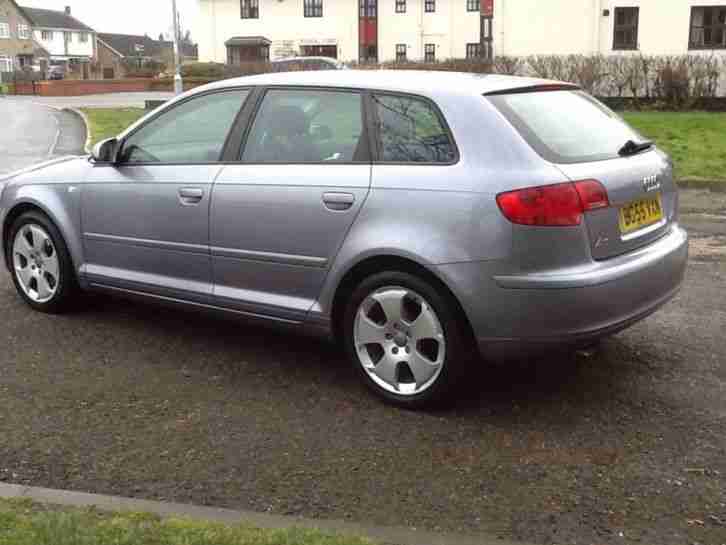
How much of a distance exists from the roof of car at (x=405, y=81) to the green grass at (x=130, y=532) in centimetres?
235

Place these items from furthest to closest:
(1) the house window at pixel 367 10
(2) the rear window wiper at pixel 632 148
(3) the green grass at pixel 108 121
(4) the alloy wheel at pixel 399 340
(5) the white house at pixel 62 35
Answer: (5) the white house at pixel 62 35 → (1) the house window at pixel 367 10 → (3) the green grass at pixel 108 121 → (2) the rear window wiper at pixel 632 148 → (4) the alloy wheel at pixel 399 340

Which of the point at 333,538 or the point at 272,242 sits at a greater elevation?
the point at 272,242

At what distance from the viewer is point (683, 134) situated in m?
18.5

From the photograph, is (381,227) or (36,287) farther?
(36,287)

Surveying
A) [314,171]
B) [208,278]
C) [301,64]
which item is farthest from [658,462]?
[301,64]

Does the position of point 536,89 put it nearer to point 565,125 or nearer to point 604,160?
point 565,125

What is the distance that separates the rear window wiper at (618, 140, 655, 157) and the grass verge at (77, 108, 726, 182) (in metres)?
9.15

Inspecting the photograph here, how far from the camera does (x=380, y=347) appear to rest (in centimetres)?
451

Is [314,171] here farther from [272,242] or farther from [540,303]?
[540,303]

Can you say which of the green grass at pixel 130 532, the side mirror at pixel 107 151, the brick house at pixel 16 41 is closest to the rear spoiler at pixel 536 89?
the green grass at pixel 130 532

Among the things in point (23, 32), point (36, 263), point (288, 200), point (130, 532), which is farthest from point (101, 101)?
point (23, 32)

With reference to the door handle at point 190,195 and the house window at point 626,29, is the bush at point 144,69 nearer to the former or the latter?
the house window at point 626,29

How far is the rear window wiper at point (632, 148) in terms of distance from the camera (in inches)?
179

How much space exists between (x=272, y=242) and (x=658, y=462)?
86.7 inches
